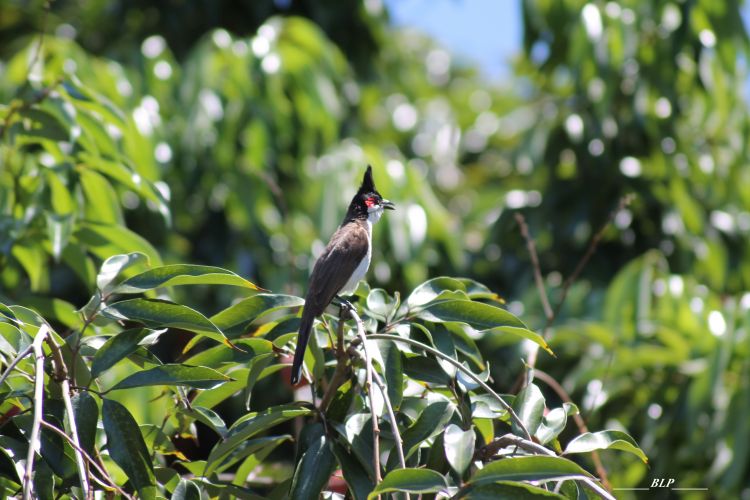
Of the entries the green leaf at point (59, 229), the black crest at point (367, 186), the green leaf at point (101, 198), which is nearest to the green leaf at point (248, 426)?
the green leaf at point (59, 229)

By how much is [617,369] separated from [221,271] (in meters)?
2.29

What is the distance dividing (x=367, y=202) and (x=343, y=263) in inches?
22.3

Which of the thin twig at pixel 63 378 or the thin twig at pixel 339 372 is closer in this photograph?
the thin twig at pixel 63 378

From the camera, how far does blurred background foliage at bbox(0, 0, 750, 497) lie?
3787mm

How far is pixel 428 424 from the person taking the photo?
180cm

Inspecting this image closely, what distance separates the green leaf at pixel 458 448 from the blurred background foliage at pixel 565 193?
2092mm

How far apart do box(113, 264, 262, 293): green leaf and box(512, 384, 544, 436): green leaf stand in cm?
61

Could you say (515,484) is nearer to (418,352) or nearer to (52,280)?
(418,352)

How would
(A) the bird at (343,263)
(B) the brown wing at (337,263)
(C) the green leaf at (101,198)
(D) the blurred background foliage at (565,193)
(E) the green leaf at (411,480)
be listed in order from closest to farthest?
1. (E) the green leaf at (411,480)
2. (A) the bird at (343,263)
3. (B) the brown wing at (337,263)
4. (C) the green leaf at (101,198)
5. (D) the blurred background foliage at (565,193)

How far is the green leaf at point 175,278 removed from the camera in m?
1.84

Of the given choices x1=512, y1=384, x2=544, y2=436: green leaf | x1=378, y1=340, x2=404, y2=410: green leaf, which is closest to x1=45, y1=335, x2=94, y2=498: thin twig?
x1=378, y1=340, x2=404, y2=410: green leaf

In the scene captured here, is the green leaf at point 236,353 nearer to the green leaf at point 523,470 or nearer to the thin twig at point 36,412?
the thin twig at point 36,412

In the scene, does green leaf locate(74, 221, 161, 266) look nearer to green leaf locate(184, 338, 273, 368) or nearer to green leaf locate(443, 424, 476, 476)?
green leaf locate(184, 338, 273, 368)

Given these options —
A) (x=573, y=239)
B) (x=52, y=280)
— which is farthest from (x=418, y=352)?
(x=52, y=280)
